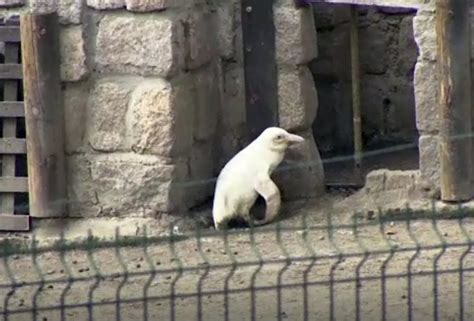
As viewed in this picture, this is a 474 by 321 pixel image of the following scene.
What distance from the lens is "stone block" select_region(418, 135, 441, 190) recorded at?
289 inches

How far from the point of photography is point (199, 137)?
24.7 ft

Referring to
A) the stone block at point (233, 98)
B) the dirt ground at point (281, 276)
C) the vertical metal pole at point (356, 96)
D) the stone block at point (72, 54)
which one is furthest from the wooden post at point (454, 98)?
the stone block at point (72, 54)

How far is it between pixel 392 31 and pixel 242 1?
4.15 feet

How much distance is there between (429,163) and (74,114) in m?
1.59

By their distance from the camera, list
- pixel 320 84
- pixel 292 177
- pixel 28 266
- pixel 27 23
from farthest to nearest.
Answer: pixel 320 84
pixel 292 177
pixel 27 23
pixel 28 266

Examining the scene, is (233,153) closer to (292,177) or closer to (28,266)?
(292,177)

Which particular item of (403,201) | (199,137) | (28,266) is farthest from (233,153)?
(28,266)

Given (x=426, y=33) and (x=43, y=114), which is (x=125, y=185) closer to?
(x=43, y=114)

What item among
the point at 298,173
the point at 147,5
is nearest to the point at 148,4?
the point at 147,5

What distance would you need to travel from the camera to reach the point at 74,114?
735 centimetres

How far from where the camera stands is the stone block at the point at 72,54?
7.26 metres

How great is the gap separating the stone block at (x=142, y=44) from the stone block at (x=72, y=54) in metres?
0.08

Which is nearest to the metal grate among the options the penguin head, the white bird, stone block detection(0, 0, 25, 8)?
stone block detection(0, 0, 25, 8)

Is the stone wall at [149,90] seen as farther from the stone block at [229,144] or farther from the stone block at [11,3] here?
the stone block at [229,144]
